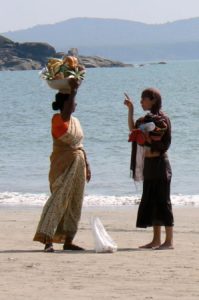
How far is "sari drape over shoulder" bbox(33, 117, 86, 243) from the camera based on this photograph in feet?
29.8

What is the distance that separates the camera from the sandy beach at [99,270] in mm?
7188

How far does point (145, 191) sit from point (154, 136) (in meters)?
0.52

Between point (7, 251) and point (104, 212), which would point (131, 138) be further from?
point (104, 212)

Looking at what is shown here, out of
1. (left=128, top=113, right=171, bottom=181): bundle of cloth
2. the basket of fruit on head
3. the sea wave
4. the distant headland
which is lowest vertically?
the distant headland

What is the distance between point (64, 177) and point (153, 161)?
31.9 inches

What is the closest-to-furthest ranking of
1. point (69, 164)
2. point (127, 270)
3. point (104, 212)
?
1. point (127, 270)
2. point (69, 164)
3. point (104, 212)

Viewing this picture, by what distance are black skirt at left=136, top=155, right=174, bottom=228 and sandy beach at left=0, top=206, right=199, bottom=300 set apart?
29 centimetres

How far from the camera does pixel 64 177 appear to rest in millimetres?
9117

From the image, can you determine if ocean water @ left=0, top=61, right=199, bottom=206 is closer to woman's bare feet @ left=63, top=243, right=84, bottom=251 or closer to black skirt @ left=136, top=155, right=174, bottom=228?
black skirt @ left=136, top=155, right=174, bottom=228

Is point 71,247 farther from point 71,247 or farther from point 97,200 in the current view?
point 97,200

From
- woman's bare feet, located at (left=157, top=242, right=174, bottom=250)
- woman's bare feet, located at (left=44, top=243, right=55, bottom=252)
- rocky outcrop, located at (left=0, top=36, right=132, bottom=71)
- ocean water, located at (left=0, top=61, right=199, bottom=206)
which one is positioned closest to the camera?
woman's bare feet, located at (left=44, top=243, right=55, bottom=252)

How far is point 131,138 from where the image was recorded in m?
9.23

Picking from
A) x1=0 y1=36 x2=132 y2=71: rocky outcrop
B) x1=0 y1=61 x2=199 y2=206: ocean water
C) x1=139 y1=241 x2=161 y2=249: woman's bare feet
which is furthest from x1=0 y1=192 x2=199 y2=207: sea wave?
x1=0 y1=36 x2=132 y2=71: rocky outcrop

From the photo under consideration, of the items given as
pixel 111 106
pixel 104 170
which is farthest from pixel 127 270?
pixel 111 106
